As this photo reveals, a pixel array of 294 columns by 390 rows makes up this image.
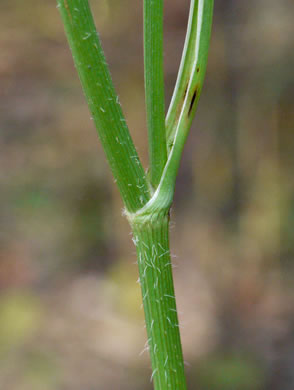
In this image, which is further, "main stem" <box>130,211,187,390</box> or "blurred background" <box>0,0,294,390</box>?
"blurred background" <box>0,0,294,390</box>

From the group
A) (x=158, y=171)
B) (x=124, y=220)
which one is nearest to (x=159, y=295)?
(x=158, y=171)

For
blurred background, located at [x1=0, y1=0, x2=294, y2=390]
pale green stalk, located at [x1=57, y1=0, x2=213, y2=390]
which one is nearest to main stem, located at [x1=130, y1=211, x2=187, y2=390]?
pale green stalk, located at [x1=57, y1=0, x2=213, y2=390]

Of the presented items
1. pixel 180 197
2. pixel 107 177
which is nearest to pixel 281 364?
pixel 180 197

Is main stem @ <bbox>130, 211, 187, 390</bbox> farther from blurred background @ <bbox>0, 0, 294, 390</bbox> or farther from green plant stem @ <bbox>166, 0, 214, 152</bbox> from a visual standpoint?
blurred background @ <bbox>0, 0, 294, 390</bbox>

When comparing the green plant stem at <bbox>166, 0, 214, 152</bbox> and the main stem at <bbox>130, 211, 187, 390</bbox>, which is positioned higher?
the green plant stem at <bbox>166, 0, 214, 152</bbox>

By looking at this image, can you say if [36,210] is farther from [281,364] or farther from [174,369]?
[174,369]

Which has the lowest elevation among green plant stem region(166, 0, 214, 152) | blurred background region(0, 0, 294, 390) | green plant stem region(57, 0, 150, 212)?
green plant stem region(57, 0, 150, 212)

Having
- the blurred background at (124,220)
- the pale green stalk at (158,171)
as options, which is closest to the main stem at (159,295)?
the pale green stalk at (158,171)

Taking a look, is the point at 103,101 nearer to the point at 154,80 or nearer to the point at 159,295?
the point at 154,80
